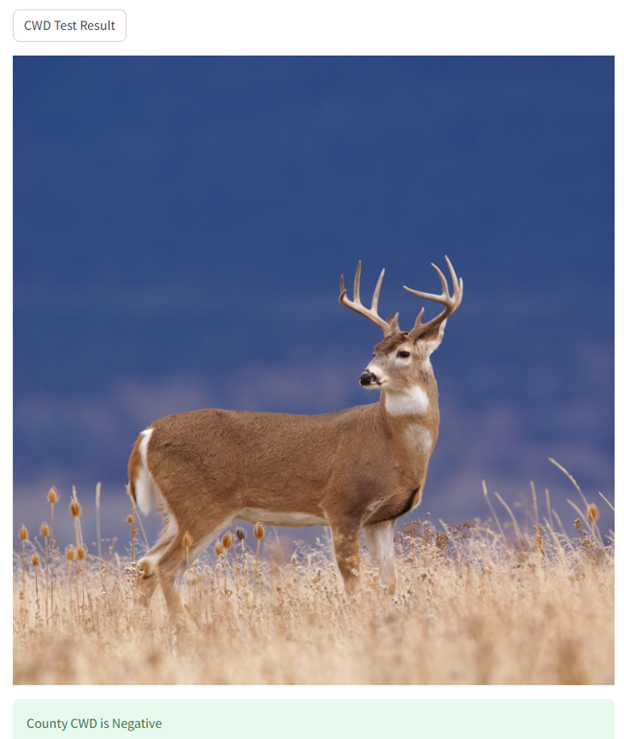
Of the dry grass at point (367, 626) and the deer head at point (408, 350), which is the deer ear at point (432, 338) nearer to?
the deer head at point (408, 350)

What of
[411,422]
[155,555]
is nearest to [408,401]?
[411,422]

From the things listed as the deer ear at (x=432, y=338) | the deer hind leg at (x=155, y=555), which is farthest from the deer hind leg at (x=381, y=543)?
the deer hind leg at (x=155, y=555)

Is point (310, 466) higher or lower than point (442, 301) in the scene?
lower

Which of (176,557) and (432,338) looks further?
(432,338)

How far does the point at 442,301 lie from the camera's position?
7938 mm

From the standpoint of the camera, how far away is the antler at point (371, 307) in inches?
318

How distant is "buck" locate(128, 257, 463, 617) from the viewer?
7543mm

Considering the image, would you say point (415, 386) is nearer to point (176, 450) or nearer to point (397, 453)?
point (397, 453)

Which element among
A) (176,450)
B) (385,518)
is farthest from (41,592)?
(385,518)

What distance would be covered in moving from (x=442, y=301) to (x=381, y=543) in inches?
95.0

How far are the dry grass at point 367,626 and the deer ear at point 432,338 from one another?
2.01 meters

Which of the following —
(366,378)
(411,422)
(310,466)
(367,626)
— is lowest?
(367,626)

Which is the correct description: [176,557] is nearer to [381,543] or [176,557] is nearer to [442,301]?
[381,543]
